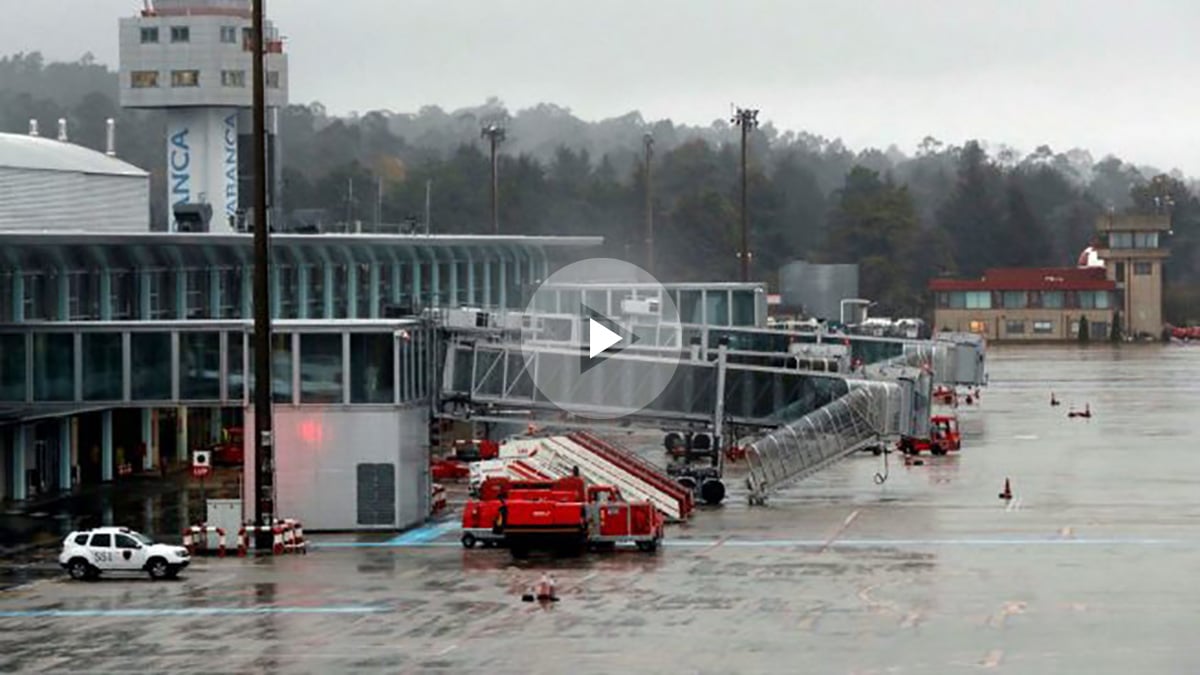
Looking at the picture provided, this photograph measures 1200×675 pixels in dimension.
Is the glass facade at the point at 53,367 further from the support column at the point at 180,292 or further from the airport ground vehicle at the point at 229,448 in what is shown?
the airport ground vehicle at the point at 229,448

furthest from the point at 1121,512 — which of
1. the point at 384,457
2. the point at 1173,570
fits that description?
the point at 384,457

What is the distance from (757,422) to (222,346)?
66.2 ft

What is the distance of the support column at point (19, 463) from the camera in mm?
77250

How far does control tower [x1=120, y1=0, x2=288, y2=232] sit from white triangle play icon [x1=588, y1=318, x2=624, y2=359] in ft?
144

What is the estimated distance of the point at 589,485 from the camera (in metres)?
67.6

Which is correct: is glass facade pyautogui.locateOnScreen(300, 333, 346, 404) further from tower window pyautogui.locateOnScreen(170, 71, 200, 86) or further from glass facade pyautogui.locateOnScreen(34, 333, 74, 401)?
tower window pyautogui.locateOnScreen(170, 71, 200, 86)

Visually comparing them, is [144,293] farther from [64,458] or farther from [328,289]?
[328,289]

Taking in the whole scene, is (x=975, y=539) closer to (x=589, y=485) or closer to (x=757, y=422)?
(x=589, y=485)

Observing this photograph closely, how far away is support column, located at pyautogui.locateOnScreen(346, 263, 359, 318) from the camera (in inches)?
4183

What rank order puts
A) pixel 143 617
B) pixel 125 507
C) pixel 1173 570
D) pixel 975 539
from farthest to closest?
1. pixel 125 507
2. pixel 975 539
3. pixel 1173 570
4. pixel 143 617

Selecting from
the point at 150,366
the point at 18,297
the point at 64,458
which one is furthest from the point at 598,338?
the point at 18,297

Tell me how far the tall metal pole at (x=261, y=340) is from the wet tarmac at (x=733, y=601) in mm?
1839

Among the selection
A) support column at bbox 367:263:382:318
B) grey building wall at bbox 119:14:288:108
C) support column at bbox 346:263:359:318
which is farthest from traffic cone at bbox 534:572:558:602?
grey building wall at bbox 119:14:288:108

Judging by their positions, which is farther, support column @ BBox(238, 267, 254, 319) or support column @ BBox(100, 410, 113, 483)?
support column @ BBox(238, 267, 254, 319)
